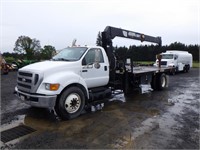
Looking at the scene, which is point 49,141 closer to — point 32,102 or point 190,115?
point 32,102

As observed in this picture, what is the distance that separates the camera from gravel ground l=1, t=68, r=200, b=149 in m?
3.96

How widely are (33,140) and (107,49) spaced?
460cm

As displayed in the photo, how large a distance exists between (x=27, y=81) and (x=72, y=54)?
1.77 metres

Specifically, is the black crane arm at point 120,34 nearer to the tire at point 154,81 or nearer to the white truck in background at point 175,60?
the tire at point 154,81

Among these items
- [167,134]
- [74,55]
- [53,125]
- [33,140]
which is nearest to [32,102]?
[53,125]

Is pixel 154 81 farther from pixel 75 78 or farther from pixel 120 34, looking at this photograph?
pixel 75 78

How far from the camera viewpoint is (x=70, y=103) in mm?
5516

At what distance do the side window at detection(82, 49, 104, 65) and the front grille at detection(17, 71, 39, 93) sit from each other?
5.32 ft

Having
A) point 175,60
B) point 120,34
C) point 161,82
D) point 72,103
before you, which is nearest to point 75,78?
point 72,103

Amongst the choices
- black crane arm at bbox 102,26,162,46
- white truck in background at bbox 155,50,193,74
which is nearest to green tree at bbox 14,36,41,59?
white truck in background at bbox 155,50,193,74

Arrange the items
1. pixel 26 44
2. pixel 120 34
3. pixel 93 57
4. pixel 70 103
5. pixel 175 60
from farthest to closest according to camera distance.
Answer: pixel 26 44
pixel 175 60
pixel 120 34
pixel 93 57
pixel 70 103

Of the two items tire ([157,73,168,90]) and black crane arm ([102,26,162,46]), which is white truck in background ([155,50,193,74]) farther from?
black crane arm ([102,26,162,46])

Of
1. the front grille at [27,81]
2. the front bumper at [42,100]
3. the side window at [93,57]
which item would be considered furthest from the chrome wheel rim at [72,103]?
the side window at [93,57]

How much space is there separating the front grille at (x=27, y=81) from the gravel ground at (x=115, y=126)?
874 millimetres
